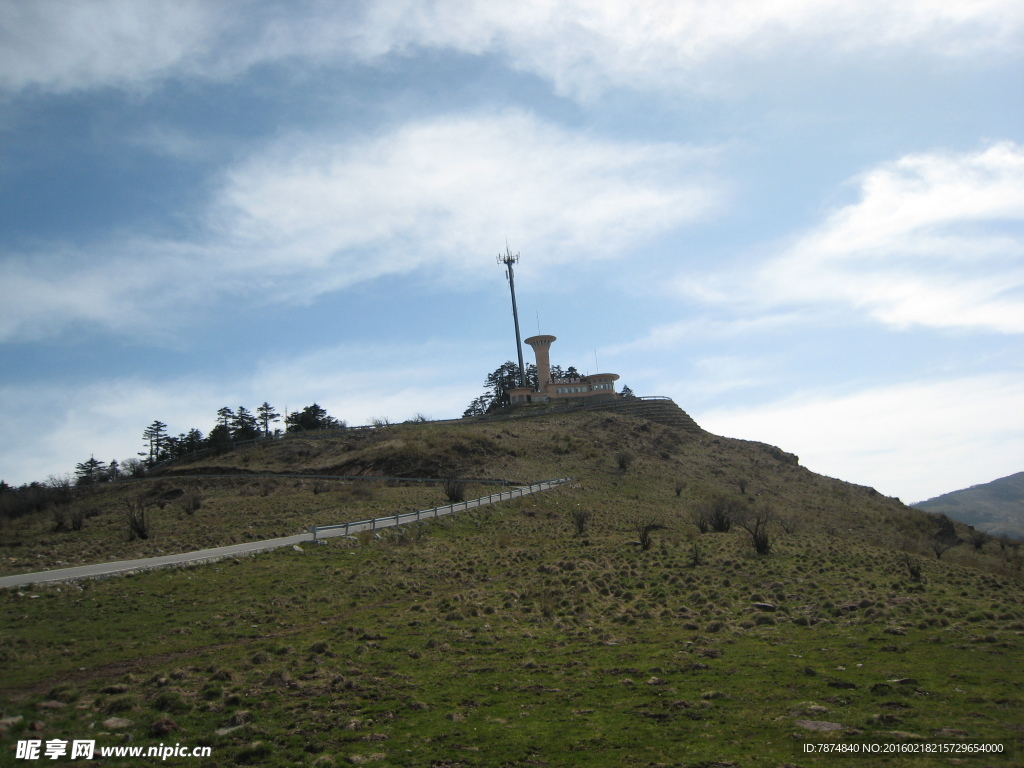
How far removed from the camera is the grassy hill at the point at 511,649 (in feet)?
29.0

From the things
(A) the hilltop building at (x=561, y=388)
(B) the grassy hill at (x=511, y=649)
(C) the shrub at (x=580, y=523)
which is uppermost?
(A) the hilltop building at (x=561, y=388)

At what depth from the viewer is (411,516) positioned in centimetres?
3112

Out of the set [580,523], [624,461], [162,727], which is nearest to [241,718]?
[162,727]

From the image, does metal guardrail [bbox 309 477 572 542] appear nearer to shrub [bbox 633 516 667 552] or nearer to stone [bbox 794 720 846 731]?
shrub [bbox 633 516 667 552]

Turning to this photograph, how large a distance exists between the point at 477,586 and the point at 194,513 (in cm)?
2495

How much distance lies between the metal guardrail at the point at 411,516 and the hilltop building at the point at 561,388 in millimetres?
43779

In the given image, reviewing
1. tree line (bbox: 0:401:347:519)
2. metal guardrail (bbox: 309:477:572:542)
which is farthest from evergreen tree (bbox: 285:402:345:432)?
metal guardrail (bbox: 309:477:572:542)

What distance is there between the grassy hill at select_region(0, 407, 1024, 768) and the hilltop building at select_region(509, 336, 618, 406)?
2256 inches

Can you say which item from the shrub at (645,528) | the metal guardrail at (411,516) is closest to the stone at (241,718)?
the metal guardrail at (411,516)

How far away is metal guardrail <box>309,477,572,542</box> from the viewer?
26.7 m

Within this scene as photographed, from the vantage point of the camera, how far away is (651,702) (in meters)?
10.3

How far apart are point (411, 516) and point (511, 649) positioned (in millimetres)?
18091

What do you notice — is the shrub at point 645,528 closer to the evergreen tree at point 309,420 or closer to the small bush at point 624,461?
the small bush at point 624,461

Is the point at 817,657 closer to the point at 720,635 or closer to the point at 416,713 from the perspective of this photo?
the point at 720,635
